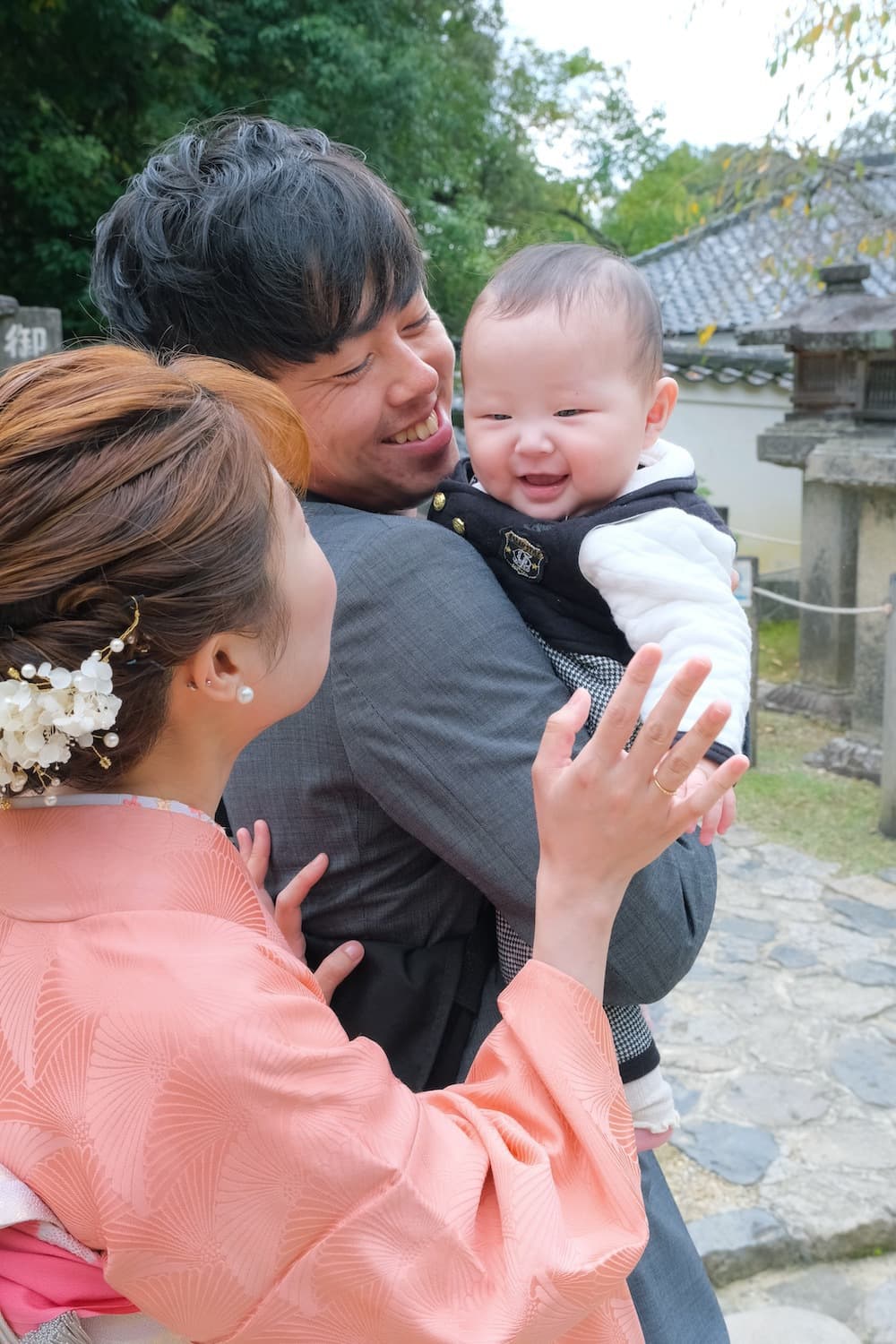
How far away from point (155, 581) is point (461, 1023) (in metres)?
0.76

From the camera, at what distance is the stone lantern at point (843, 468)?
734cm

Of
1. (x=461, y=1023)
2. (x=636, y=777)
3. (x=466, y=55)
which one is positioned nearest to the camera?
(x=636, y=777)

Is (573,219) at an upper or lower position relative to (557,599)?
upper

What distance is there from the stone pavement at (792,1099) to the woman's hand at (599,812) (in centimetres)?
216

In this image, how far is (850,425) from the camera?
806 cm

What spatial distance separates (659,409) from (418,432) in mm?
413

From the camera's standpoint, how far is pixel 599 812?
1.22 metres

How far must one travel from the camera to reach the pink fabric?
3.48ft

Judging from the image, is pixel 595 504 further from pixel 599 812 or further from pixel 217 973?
pixel 217 973

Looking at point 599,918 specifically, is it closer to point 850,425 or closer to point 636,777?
point 636,777

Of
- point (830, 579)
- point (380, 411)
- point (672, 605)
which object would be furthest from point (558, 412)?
point (830, 579)

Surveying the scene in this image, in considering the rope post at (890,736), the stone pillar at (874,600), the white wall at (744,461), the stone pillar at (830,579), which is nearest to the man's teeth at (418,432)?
the rope post at (890,736)

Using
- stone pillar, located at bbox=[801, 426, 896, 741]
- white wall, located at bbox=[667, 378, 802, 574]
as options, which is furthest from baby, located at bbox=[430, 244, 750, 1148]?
white wall, located at bbox=[667, 378, 802, 574]

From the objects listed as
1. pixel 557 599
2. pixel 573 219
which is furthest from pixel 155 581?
pixel 573 219
